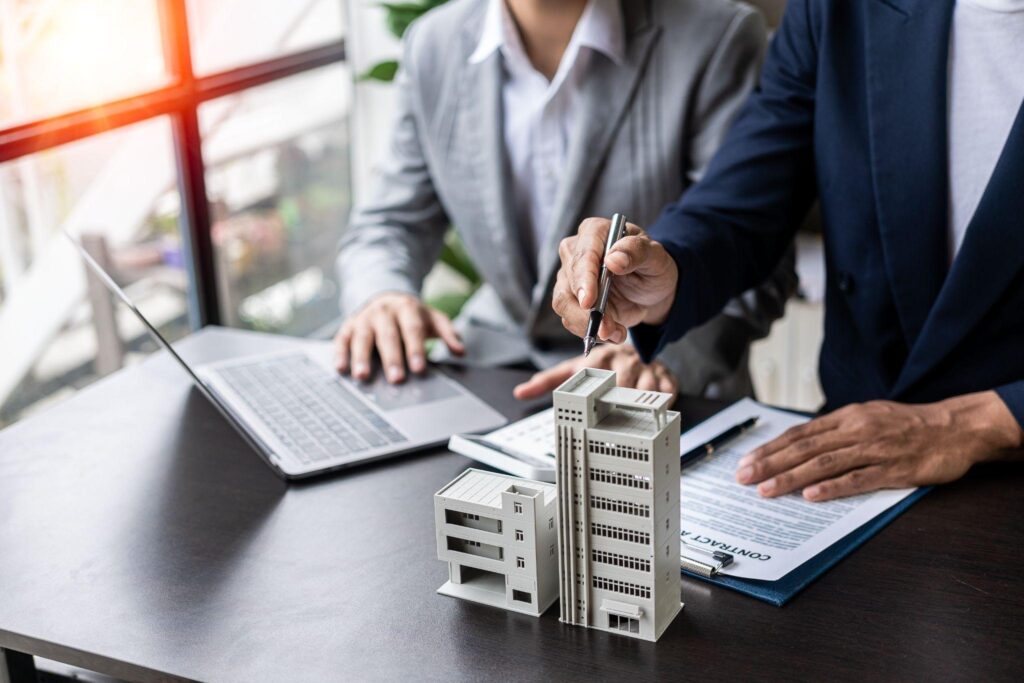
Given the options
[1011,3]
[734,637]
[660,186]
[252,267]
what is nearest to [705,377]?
[660,186]

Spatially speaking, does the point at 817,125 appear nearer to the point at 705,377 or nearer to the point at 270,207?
the point at 705,377

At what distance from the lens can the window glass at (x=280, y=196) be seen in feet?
10.00

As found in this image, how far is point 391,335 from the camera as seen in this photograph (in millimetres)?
1600

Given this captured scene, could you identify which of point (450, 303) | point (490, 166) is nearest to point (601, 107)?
point (490, 166)

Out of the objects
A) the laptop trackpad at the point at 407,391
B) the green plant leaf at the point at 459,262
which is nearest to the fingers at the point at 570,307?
the laptop trackpad at the point at 407,391

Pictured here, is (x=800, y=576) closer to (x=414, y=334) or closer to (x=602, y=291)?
(x=602, y=291)

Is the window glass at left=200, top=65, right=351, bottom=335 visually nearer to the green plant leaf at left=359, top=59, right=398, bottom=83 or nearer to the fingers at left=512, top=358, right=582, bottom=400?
the green plant leaf at left=359, top=59, right=398, bottom=83

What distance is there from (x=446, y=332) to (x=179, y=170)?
1.31 metres

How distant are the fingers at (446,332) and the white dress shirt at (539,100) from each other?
256 mm

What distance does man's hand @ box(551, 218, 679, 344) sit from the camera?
1046 millimetres

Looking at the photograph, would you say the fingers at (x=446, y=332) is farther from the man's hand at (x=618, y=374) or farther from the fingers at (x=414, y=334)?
the man's hand at (x=618, y=374)

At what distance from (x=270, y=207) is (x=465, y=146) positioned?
5.38ft

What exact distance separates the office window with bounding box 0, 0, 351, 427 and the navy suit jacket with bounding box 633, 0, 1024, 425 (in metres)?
1.34

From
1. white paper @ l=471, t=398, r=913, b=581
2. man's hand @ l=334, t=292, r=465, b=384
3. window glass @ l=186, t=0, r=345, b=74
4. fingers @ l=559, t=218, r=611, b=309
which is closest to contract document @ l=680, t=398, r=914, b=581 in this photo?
white paper @ l=471, t=398, r=913, b=581
